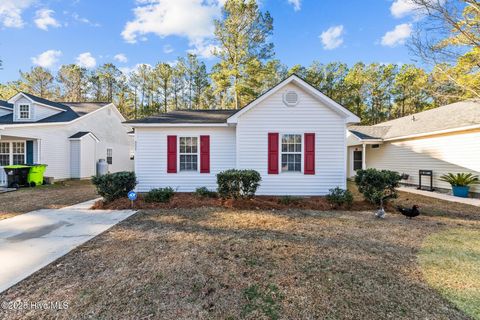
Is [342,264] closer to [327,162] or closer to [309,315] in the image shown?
[309,315]

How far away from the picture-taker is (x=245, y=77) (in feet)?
68.0

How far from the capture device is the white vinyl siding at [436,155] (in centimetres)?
943

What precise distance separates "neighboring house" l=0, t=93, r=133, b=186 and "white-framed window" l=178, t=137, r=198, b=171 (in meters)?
9.43

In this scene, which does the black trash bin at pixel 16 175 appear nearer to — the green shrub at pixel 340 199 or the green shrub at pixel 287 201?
the green shrub at pixel 287 201

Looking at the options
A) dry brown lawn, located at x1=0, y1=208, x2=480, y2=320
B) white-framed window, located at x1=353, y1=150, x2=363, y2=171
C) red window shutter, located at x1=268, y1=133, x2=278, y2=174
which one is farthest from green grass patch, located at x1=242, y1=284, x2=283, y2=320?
white-framed window, located at x1=353, y1=150, x2=363, y2=171

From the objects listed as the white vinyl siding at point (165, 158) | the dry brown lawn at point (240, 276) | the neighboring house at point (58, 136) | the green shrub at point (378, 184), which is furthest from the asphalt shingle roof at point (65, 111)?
the green shrub at point (378, 184)

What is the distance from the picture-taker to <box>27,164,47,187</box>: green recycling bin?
1191 centimetres

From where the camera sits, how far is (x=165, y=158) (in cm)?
909

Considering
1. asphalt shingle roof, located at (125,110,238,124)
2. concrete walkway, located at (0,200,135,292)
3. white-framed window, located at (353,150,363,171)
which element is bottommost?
concrete walkway, located at (0,200,135,292)

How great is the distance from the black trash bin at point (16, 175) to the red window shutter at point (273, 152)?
1312 centimetres

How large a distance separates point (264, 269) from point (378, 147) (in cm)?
1547

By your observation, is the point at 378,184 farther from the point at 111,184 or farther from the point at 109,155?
the point at 109,155

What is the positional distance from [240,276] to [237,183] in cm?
439

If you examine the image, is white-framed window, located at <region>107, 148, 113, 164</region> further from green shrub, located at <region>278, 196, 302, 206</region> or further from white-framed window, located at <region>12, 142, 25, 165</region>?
green shrub, located at <region>278, 196, 302, 206</region>
